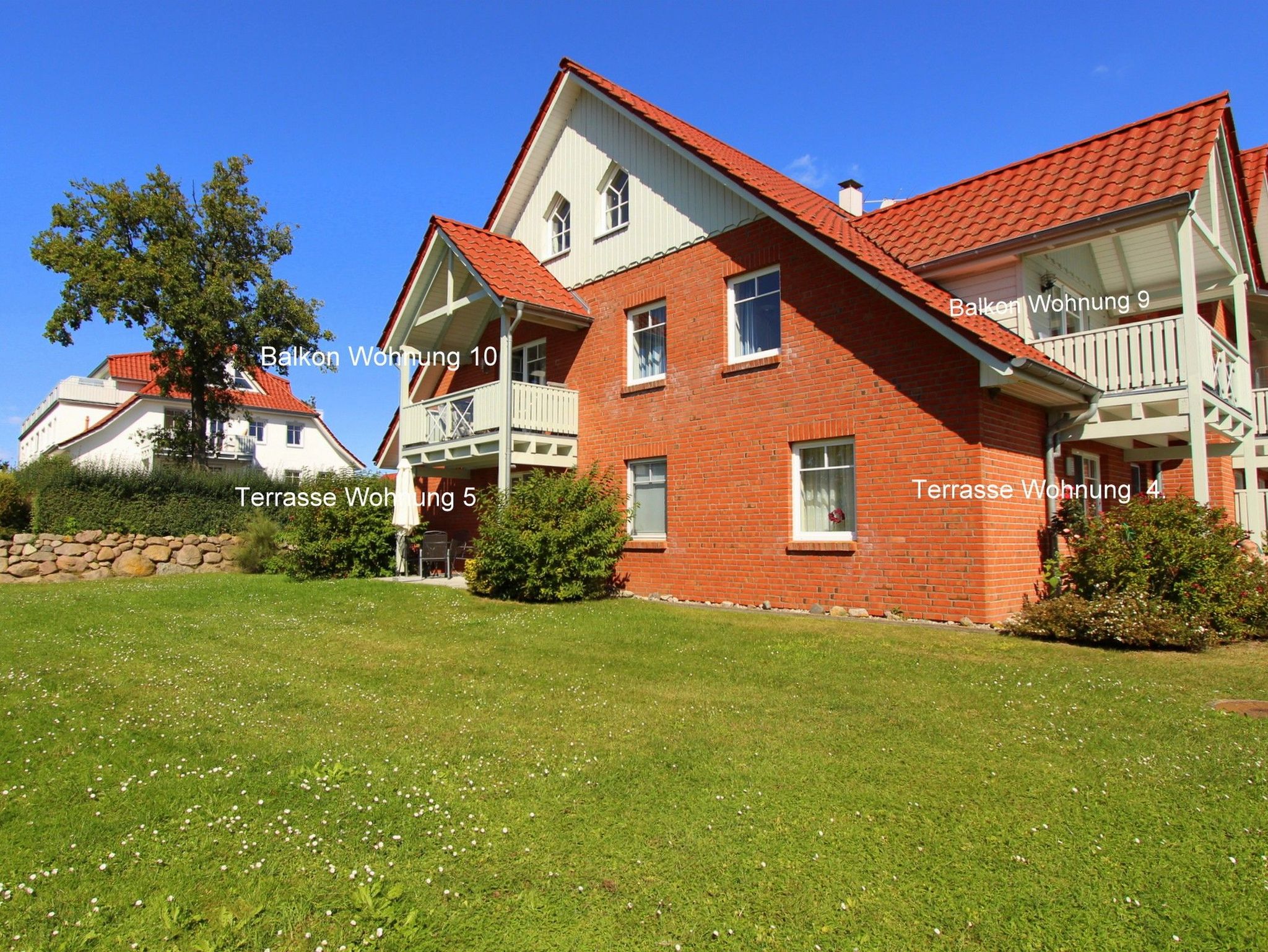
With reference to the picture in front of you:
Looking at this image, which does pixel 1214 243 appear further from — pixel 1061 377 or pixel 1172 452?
pixel 1061 377

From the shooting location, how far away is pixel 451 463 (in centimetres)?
1838

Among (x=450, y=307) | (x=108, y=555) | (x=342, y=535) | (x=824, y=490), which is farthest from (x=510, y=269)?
(x=108, y=555)

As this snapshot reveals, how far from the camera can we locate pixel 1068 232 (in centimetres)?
1142

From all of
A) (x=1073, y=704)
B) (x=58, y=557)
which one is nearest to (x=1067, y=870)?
(x=1073, y=704)

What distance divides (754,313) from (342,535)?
10888 millimetres

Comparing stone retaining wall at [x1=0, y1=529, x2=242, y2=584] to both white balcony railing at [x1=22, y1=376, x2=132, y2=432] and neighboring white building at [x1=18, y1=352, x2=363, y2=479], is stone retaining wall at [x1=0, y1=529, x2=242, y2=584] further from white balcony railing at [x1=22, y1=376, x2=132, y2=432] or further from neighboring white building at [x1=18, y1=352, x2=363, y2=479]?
white balcony railing at [x1=22, y1=376, x2=132, y2=432]

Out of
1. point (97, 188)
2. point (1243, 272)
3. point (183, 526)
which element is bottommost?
point (183, 526)

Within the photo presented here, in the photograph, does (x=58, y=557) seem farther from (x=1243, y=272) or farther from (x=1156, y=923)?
(x=1243, y=272)

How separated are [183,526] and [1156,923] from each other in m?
24.7

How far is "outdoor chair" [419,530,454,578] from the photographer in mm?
17969

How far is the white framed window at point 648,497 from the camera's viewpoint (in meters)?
15.2

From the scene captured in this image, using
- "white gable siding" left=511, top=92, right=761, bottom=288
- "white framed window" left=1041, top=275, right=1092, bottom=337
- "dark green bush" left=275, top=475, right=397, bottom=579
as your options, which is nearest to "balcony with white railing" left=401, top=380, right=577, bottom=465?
"dark green bush" left=275, top=475, right=397, bottom=579

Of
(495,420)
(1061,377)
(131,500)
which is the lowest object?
(131,500)

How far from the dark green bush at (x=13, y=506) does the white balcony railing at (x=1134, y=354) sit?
2485 centimetres
